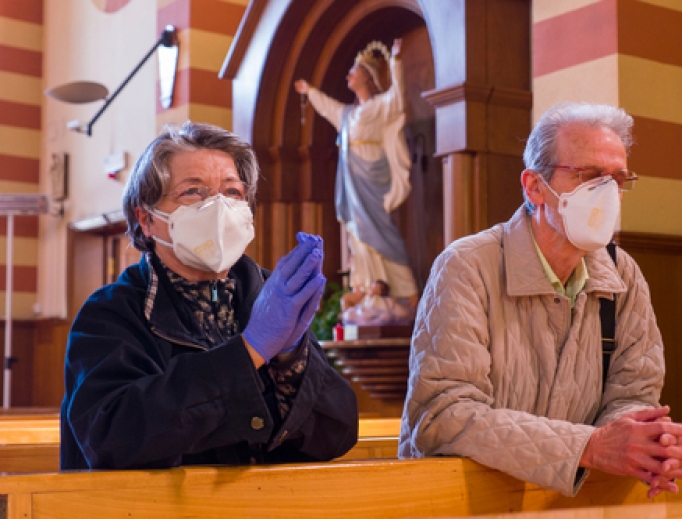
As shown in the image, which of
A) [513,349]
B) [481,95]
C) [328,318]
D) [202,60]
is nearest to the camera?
[513,349]

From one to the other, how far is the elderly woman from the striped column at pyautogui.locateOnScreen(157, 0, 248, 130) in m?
5.95

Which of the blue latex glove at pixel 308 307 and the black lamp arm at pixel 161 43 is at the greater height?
the black lamp arm at pixel 161 43

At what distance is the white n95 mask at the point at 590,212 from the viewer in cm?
252

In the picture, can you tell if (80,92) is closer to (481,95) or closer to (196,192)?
(481,95)

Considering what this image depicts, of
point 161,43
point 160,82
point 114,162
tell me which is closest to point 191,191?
point 161,43

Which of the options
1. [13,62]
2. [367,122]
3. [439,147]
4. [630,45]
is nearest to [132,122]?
[13,62]

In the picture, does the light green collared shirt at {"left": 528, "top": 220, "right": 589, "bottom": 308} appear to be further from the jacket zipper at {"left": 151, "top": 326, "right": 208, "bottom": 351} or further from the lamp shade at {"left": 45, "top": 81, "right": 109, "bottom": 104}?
the lamp shade at {"left": 45, "top": 81, "right": 109, "bottom": 104}

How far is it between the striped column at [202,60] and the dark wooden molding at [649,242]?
4282mm

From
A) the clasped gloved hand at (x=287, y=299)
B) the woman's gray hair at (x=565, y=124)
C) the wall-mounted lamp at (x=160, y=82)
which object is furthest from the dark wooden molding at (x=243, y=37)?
Answer: the clasped gloved hand at (x=287, y=299)

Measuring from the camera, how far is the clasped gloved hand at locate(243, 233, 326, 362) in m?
1.89

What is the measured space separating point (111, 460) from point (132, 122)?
7538 mm

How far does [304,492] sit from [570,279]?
110 cm

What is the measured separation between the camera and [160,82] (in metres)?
8.48

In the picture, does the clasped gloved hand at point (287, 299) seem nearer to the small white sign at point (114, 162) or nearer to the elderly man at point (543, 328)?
the elderly man at point (543, 328)
